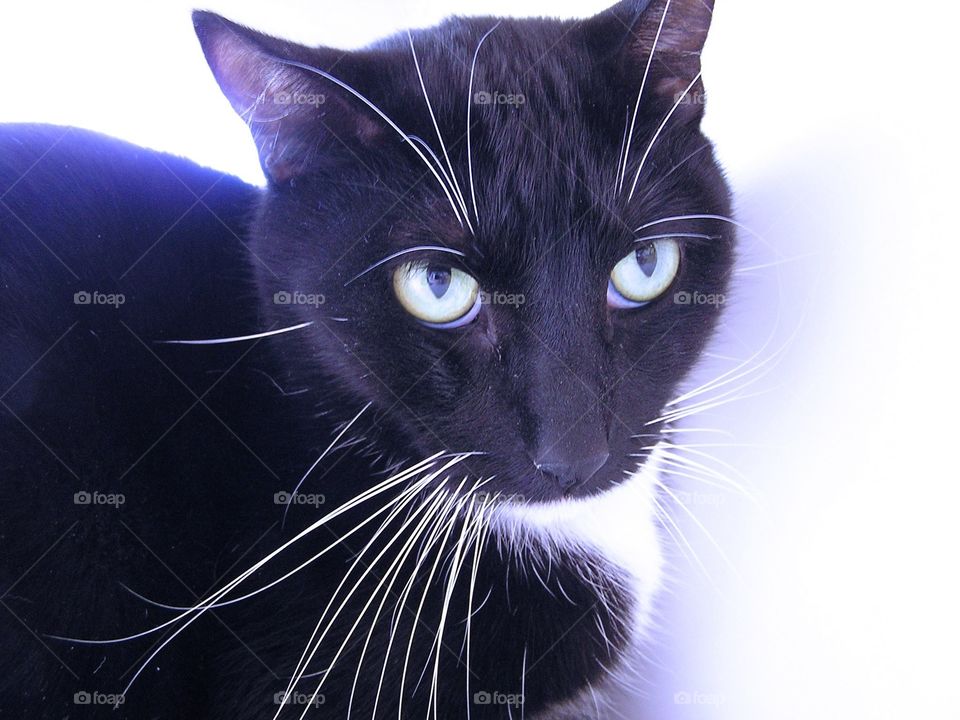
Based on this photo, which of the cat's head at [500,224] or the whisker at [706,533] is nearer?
the cat's head at [500,224]

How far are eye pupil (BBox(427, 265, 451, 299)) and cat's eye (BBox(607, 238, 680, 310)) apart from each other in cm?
15

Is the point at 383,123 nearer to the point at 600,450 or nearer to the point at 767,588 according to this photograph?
the point at 600,450

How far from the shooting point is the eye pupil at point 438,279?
0.68 metres

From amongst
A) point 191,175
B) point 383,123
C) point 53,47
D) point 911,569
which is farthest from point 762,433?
point 53,47

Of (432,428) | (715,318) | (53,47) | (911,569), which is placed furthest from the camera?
(53,47)

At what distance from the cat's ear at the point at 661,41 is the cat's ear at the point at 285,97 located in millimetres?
244

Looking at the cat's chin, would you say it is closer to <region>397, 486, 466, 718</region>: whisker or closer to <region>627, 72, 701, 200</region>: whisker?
<region>397, 486, 466, 718</region>: whisker

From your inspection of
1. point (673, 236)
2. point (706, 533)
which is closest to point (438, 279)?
point (673, 236)

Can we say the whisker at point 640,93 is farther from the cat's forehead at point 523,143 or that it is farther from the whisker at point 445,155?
the whisker at point 445,155

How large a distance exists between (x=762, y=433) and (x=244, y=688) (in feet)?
1.99

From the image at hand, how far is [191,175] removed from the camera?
3.04 feet

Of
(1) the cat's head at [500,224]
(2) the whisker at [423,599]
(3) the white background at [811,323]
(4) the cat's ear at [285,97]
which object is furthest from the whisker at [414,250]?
(3) the white background at [811,323]

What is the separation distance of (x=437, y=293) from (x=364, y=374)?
0.40ft

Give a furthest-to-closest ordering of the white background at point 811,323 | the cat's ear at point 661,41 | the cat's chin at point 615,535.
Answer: the cat's chin at point 615,535 → the cat's ear at point 661,41 → the white background at point 811,323
